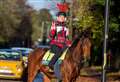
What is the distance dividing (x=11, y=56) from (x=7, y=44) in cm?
7000

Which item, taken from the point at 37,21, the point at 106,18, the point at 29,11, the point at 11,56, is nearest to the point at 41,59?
the point at 106,18

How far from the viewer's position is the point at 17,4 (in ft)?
305

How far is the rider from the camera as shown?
15047 millimetres

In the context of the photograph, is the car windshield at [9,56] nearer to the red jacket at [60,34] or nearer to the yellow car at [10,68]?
the yellow car at [10,68]

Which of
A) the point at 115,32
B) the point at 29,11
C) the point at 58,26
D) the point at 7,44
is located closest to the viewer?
the point at 58,26

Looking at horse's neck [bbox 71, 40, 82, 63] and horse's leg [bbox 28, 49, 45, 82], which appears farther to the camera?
horse's leg [bbox 28, 49, 45, 82]

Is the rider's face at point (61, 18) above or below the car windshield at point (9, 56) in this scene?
above

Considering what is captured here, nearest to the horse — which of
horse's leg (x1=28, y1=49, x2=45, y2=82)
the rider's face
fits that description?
the rider's face

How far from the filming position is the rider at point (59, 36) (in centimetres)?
1505

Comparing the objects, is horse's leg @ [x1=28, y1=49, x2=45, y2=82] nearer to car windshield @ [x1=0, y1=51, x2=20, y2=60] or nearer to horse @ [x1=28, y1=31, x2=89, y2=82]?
horse @ [x1=28, y1=31, x2=89, y2=82]

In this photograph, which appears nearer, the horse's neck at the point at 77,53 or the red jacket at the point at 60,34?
the horse's neck at the point at 77,53

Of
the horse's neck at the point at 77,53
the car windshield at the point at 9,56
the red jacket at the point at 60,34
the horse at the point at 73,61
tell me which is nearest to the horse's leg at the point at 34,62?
the red jacket at the point at 60,34

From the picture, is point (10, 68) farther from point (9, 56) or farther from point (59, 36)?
point (59, 36)

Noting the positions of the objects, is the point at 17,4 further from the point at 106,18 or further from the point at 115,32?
the point at 106,18
